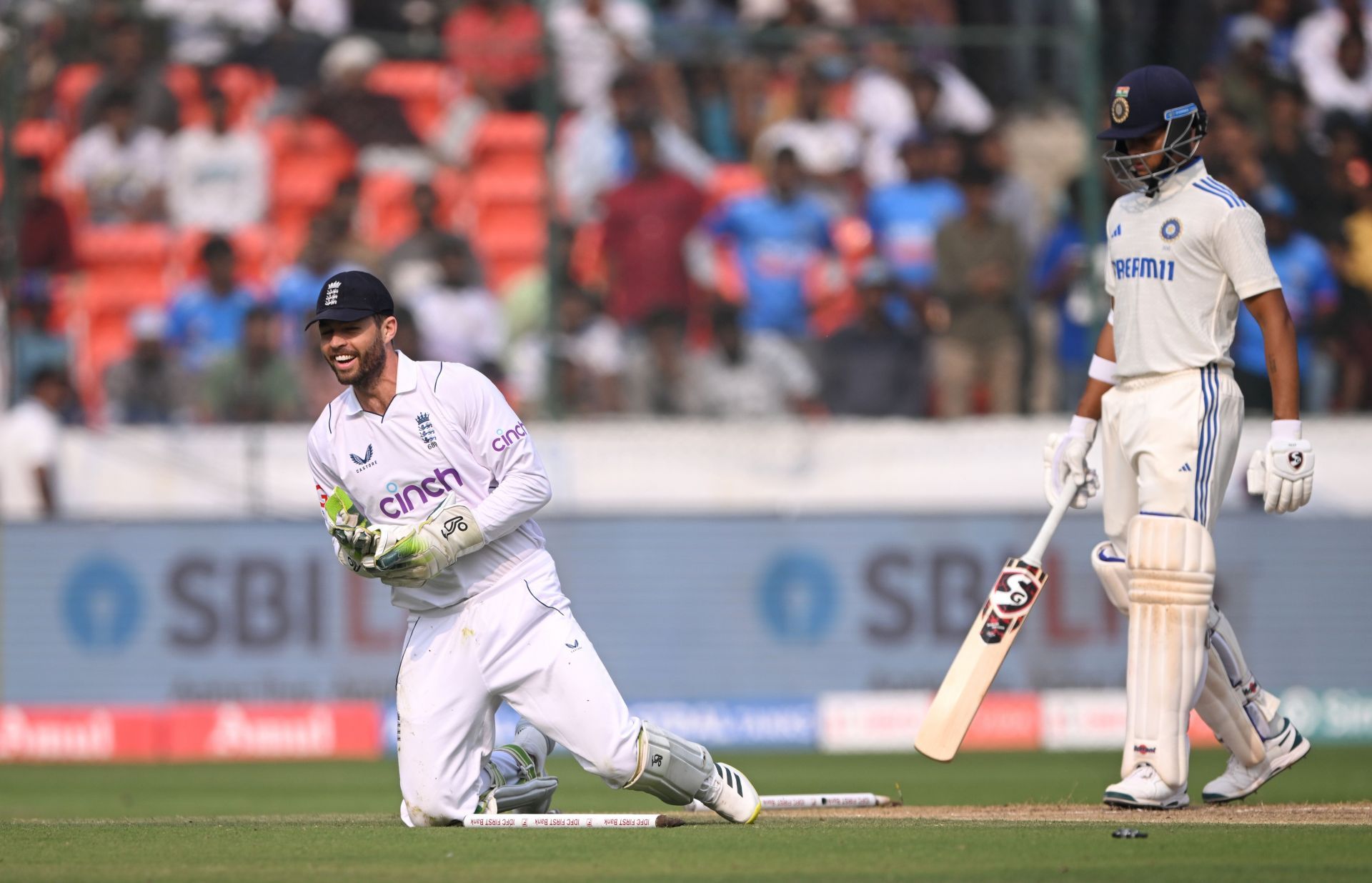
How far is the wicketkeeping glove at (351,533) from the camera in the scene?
232 inches

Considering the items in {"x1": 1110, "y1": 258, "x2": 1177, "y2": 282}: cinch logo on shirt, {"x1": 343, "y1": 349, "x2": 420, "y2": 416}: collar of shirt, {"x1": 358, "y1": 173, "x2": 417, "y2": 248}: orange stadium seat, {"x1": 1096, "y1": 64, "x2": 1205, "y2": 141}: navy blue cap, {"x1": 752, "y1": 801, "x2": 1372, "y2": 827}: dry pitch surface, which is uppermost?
{"x1": 358, "y1": 173, "x2": 417, "y2": 248}: orange stadium seat

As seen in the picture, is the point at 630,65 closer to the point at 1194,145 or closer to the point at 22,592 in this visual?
the point at 22,592

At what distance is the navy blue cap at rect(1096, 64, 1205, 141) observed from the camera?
6066 mm

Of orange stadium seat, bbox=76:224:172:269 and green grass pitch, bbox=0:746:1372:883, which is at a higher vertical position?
orange stadium seat, bbox=76:224:172:269

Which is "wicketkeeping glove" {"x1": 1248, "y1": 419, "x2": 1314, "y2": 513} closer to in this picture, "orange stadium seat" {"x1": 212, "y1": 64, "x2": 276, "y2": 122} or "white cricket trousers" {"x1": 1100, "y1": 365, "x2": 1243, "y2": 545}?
"white cricket trousers" {"x1": 1100, "y1": 365, "x2": 1243, "y2": 545}

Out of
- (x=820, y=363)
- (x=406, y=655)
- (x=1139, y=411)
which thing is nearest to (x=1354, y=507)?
(x=820, y=363)

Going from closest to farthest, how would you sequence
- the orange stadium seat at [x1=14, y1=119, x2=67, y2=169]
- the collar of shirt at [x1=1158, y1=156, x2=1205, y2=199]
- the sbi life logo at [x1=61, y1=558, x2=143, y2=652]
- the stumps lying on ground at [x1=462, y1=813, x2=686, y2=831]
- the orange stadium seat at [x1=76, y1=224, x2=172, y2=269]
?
the stumps lying on ground at [x1=462, y1=813, x2=686, y2=831] < the collar of shirt at [x1=1158, y1=156, x2=1205, y2=199] < the sbi life logo at [x1=61, y1=558, x2=143, y2=652] < the orange stadium seat at [x1=14, y1=119, x2=67, y2=169] < the orange stadium seat at [x1=76, y1=224, x2=172, y2=269]

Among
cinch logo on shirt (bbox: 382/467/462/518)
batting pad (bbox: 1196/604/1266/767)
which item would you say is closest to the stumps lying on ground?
cinch logo on shirt (bbox: 382/467/462/518)

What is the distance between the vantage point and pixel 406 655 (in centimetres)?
Result: 621

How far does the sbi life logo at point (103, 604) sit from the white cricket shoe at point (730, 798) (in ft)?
21.5

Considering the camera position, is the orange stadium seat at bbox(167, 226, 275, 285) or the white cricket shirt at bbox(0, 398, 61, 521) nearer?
the white cricket shirt at bbox(0, 398, 61, 521)

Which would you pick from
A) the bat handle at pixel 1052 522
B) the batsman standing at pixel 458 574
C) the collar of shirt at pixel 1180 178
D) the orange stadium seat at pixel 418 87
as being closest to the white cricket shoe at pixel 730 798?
the batsman standing at pixel 458 574

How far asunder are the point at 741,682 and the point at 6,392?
15.7 ft

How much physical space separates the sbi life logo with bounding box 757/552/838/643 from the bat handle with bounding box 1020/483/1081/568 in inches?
212
